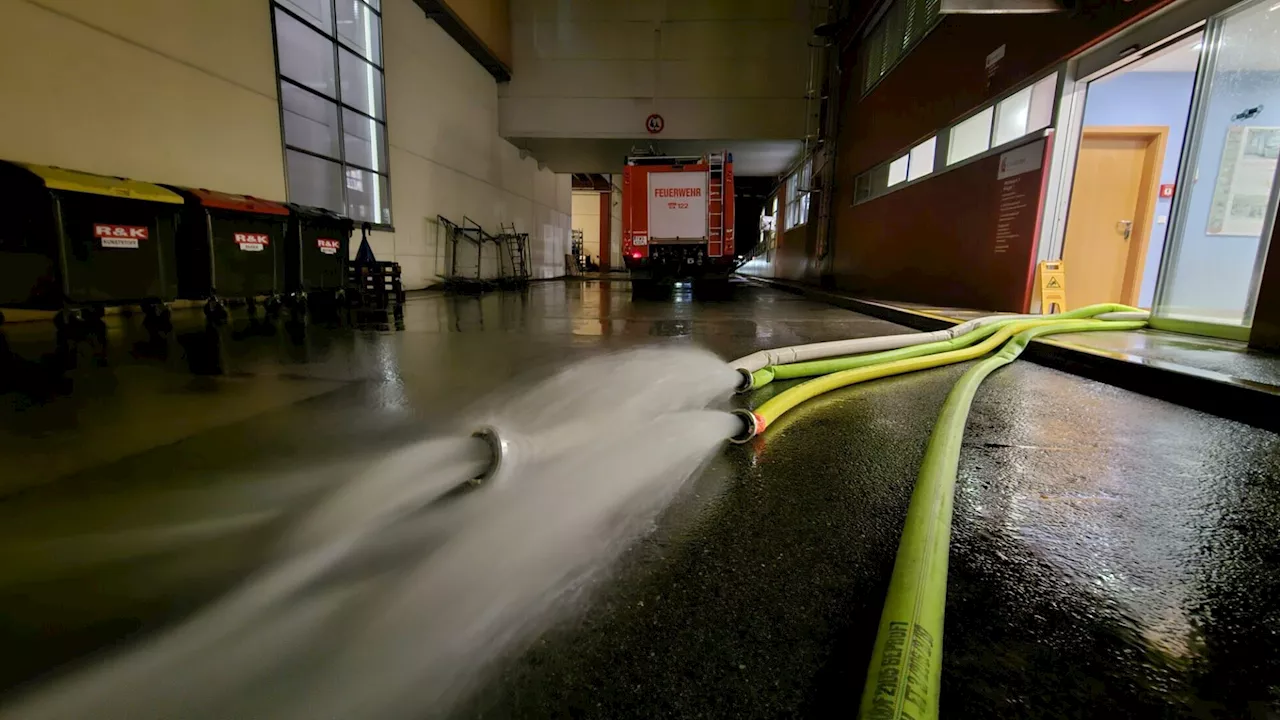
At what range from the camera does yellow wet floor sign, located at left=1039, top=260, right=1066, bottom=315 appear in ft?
15.0

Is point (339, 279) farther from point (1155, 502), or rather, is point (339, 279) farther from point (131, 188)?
point (1155, 502)

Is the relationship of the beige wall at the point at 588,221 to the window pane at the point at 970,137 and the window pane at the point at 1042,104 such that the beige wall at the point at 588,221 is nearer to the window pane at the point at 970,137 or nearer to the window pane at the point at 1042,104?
the window pane at the point at 970,137

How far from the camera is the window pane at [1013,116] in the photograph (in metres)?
4.86

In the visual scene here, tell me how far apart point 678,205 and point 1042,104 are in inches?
251

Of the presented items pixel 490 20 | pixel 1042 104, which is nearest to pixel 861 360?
pixel 1042 104

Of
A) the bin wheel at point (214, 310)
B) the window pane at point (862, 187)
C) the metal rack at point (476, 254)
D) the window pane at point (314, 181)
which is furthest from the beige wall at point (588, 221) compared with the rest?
the bin wheel at point (214, 310)

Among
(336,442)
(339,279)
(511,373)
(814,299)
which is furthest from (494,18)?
(336,442)

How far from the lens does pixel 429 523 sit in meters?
1.12

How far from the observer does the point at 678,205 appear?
33.7 feet

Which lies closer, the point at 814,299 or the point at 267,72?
the point at 267,72

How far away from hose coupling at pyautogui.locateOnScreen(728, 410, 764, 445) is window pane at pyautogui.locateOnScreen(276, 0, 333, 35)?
25.4 ft

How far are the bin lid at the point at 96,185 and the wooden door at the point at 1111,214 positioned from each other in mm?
8206

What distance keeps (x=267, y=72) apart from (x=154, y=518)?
22.2 feet

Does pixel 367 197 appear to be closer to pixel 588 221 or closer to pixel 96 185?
pixel 96 185
